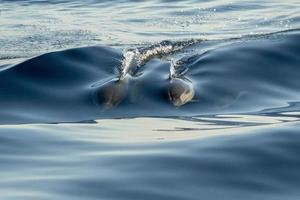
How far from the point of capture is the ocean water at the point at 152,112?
12.3ft

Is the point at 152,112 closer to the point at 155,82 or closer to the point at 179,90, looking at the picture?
the point at 179,90

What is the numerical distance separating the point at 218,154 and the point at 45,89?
3508mm

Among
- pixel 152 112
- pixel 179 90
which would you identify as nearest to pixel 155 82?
pixel 179 90

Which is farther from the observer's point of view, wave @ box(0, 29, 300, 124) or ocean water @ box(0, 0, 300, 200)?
wave @ box(0, 29, 300, 124)

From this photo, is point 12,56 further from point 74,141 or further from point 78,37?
point 74,141

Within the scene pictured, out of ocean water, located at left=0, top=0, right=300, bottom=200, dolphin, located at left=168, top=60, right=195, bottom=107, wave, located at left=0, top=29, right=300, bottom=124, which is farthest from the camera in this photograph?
dolphin, located at left=168, top=60, right=195, bottom=107

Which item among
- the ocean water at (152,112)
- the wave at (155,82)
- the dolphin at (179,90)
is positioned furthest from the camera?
the dolphin at (179,90)

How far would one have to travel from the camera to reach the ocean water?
376 cm

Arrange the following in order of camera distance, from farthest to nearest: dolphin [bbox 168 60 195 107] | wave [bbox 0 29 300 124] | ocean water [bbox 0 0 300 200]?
dolphin [bbox 168 60 195 107], wave [bbox 0 29 300 124], ocean water [bbox 0 0 300 200]

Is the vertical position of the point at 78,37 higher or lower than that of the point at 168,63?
higher

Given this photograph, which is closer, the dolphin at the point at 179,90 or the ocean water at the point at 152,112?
the ocean water at the point at 152,112

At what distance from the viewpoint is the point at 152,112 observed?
6.45 m

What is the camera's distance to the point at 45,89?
7508 mm

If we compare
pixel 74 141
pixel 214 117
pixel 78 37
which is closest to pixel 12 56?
pixel 78 37
